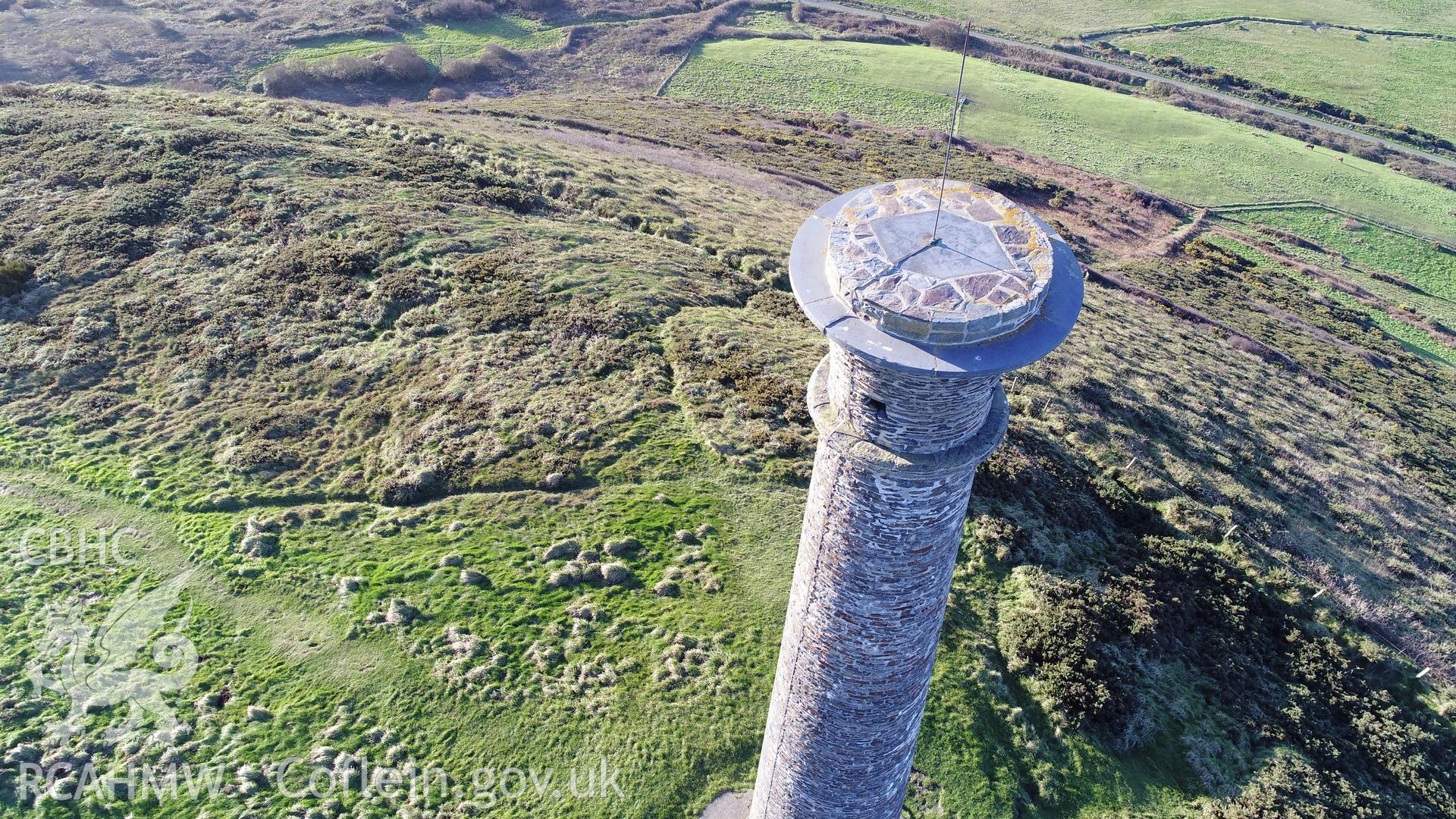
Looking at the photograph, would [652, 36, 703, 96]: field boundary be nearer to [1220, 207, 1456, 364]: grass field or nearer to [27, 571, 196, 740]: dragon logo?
[1220, 207, 1456, 364]: grass field

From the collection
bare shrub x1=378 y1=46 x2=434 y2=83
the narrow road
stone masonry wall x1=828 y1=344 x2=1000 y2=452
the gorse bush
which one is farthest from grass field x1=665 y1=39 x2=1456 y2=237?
stone masonry wall x1=828 y1=344 x2=1000 y2=452

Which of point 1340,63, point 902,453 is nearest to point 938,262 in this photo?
point 902,453

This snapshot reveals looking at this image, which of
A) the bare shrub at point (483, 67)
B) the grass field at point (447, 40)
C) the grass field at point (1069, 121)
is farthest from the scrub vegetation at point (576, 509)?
the grass field at point (447, 40)

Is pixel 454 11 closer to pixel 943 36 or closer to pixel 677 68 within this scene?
pixel 677 68

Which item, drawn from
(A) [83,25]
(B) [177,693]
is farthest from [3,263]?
(A) [83,25]

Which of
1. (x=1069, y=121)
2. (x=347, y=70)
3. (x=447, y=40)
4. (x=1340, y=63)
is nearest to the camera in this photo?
(x=347, y=70)

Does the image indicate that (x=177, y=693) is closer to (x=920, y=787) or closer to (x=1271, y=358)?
(x=920, y=787)

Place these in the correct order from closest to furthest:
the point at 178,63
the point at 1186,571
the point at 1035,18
Result: the point at 1186,571 < the point at 178,63 < the point at 1035,18
